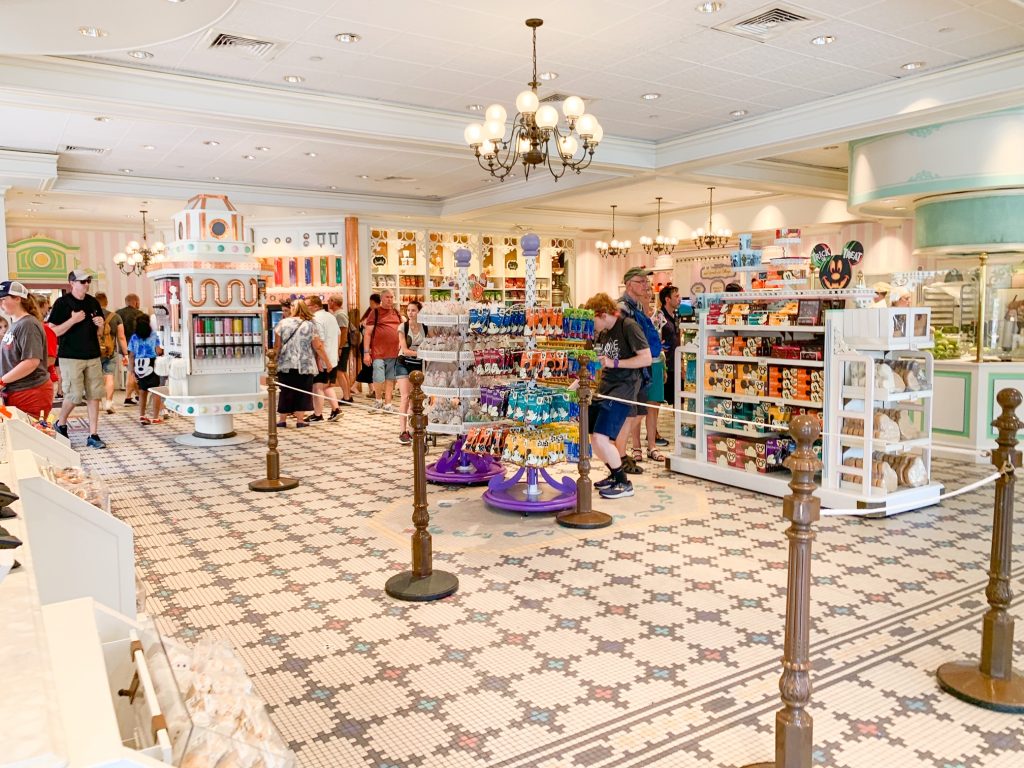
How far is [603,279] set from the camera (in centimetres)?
1908

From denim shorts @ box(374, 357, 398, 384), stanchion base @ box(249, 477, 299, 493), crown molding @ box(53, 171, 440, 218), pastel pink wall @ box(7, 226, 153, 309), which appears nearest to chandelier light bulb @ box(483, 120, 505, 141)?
stanchion base @ box(249, 477, 299, 493)

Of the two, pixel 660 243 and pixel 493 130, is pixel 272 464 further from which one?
pixel 660 243

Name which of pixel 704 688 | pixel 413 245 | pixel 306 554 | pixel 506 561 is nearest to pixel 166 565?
pixel 306 554

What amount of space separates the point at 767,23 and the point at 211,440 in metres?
7.09

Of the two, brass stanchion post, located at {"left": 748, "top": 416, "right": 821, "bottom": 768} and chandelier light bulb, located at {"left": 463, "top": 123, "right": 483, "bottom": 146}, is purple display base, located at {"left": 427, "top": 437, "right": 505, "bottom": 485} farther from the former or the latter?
brass stanchion post, located at {"left": 748, "top": 416, "right": 821, "bottom": 768}

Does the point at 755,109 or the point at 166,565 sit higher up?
the point at 755,109

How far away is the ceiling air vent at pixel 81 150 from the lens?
380 inches

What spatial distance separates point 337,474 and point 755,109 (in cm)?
594

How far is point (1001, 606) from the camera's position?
3195 mm

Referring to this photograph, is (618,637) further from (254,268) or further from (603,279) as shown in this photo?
(603,279)

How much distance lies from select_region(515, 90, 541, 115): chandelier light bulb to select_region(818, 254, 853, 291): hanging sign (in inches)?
104

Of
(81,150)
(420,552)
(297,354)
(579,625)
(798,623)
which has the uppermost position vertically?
(81,150)

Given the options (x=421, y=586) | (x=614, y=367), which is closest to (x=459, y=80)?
(x=614, y=367)

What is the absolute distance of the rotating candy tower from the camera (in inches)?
343
